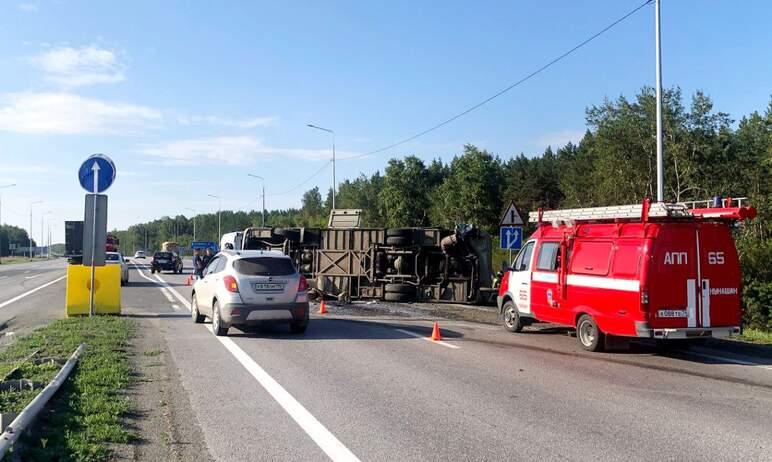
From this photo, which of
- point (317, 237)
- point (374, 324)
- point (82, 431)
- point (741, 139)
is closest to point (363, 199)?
point (741, 139)

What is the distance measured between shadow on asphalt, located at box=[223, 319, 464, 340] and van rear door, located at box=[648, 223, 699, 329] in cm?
423

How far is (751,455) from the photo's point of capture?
19.1 ft

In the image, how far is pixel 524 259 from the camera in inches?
562

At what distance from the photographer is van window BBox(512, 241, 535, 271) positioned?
1406 centimetres

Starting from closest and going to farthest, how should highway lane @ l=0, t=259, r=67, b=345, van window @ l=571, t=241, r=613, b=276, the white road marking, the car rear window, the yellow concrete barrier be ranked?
the white road marking, van window @ l=571, t=241, r=613, b=276, the car rear window, highway lane @ l=0, t=259, r=67, b=345, the yellow concrete barrier

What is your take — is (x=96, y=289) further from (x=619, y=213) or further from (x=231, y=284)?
(x=619, y=213)

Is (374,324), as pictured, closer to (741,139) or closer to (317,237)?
(317,237)

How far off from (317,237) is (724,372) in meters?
16.2

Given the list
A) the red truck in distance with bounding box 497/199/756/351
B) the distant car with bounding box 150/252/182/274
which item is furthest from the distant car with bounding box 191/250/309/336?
the distant car with bounding box 150/252/182/274

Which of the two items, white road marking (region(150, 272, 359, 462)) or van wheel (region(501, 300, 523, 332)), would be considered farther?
van wheel (region(501, 300, 523, 332))

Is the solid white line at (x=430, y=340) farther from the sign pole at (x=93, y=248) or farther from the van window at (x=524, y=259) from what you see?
the sign pole at (x=93, y=248)

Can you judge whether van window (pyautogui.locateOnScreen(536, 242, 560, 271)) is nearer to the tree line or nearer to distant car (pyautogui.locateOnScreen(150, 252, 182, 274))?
the tree line

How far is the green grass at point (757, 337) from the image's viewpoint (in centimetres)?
1308

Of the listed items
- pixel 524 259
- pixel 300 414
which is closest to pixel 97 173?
pixel 524 259
